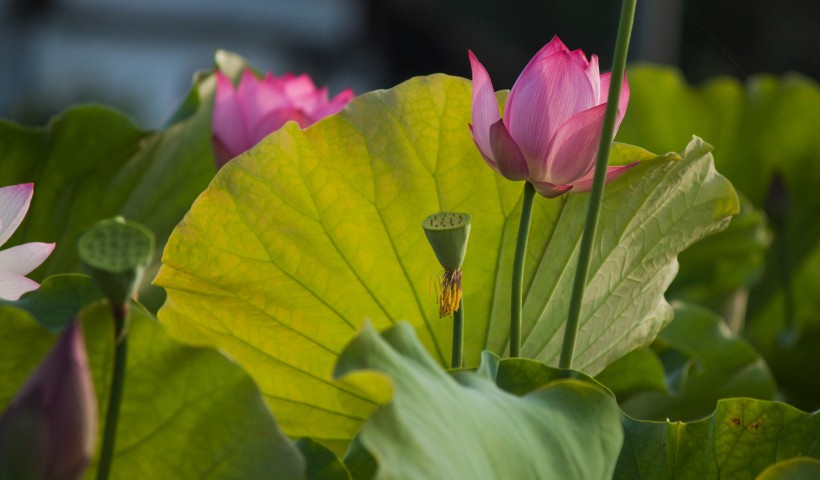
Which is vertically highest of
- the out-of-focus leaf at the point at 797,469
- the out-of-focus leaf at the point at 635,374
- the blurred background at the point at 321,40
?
the out-of-focus leaf at the point at 797,469

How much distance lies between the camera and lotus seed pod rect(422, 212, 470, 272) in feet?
1.42

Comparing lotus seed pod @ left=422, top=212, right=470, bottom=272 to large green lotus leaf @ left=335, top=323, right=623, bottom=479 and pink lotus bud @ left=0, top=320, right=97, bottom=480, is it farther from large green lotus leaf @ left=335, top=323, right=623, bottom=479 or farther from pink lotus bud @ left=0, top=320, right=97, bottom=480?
pink lotus bud @ left=0, top=320, right=97, bottom=480

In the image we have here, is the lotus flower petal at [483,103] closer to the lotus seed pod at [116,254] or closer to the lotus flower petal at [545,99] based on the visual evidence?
the lotus flower petal at [545,99]

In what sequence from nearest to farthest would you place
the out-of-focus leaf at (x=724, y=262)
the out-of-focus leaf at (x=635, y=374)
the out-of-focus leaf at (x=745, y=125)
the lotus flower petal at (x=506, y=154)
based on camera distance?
the lotus flower petal at (x=506, y=154)
the out-of-focus leaf at (x=635, y=374)
the out-of-focus leaf at (x=724, y=262)
the out-of-focus leaf at (x=745, y=125)

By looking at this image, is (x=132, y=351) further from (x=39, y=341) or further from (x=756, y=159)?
(x=756, y=159)

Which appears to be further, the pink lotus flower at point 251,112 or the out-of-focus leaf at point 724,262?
the out-of-focus leaf at point 724,262

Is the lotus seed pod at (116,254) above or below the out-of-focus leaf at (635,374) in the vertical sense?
above

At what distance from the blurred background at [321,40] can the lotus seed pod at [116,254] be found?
4522mm

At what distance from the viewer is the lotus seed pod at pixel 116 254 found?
299 millimetres

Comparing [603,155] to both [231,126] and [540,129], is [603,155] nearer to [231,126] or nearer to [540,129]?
[540,129]

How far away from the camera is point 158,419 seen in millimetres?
358

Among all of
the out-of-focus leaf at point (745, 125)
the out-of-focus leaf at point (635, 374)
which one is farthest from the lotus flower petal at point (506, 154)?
the out-of-focus leaf at point (745, 125)

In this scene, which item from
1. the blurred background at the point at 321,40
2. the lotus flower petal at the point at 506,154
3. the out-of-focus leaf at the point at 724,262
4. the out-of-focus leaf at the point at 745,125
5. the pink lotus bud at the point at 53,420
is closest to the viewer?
the pink lotus bud at the point at 53,420

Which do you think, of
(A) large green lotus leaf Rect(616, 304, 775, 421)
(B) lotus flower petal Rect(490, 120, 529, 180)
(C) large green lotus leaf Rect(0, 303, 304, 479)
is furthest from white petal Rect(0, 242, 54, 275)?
(A) large green lotus leaf Rect(616, 304, 775, 421)
